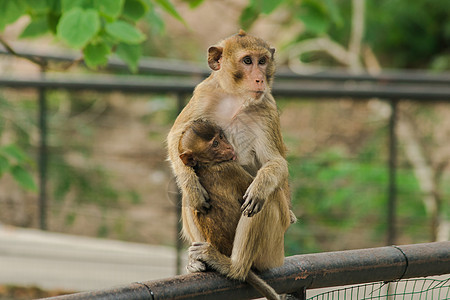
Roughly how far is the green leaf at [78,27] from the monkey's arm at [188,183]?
632mm

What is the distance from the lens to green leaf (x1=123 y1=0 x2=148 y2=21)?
3344 millimetres

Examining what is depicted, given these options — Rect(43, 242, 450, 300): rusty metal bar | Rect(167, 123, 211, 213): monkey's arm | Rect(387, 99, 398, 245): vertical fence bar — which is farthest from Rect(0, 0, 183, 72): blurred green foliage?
Rect(387, 99, 398, 245): vertical fence bar

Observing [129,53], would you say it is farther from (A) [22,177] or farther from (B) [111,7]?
(A) [22,177]

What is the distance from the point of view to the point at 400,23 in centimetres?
1180

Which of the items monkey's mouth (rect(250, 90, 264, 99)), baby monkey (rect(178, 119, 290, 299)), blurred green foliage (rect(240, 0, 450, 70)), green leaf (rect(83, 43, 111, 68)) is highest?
blurred green foliage (rect(240, 0, 450, 70))

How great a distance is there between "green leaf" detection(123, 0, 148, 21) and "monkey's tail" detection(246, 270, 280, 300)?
61.8 inches

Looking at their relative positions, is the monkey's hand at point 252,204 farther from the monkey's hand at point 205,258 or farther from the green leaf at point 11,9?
the green leaf at point 11,9

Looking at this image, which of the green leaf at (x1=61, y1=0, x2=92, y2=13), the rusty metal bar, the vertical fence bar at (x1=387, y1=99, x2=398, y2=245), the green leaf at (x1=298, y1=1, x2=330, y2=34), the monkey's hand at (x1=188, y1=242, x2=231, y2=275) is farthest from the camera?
the vertical fence bar at (x1=387, y1=99, x2=398, y2=245)

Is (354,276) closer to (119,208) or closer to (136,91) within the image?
(136,91)

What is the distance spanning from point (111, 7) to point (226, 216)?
1.10 metres

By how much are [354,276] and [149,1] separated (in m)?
1.86

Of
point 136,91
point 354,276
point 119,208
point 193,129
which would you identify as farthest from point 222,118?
point 119,208

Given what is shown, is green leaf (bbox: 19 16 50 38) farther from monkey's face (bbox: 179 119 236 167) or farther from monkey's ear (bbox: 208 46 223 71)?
monkey's face (bbox: 179 119 236 167)

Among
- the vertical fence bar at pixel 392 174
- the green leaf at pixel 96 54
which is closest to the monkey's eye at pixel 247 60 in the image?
the green leaf at pixel 96 54
